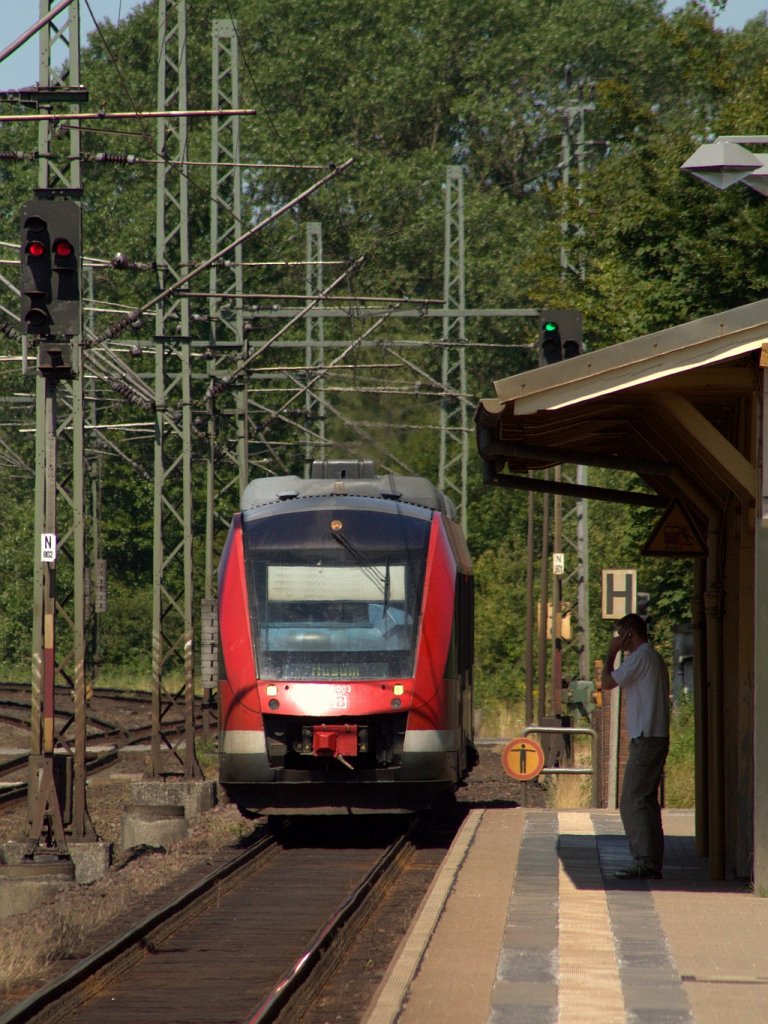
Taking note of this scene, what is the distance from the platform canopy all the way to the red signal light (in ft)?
15.0

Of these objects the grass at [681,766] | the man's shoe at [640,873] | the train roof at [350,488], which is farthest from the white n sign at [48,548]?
the grass at [681,766]

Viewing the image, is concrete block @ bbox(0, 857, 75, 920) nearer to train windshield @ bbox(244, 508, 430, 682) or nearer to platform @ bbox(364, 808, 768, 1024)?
train windshield @ bbox(244, 508, 430, 682)

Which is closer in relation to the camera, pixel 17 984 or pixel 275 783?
pixel 17 984

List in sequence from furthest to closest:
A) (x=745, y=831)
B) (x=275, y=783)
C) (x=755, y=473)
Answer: (x=275, y=783) → (x=745, y=831) → (x=755, y=473)

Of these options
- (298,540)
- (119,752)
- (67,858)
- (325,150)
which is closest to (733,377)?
(298,540)

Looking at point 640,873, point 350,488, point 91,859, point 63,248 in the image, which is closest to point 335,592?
point 350,488

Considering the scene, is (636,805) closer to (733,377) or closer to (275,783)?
(733,377)

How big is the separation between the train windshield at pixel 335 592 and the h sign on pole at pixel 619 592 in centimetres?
611

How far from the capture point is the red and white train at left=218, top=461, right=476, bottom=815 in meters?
16.6

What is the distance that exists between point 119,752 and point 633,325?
1124 centimetres

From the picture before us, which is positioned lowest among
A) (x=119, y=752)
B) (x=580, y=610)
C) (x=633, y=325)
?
(x=119, y=752)

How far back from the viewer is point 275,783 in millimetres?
16688

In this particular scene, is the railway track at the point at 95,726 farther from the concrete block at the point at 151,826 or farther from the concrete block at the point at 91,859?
the concrete block at the point at 91,859

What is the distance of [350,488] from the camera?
18.4m
